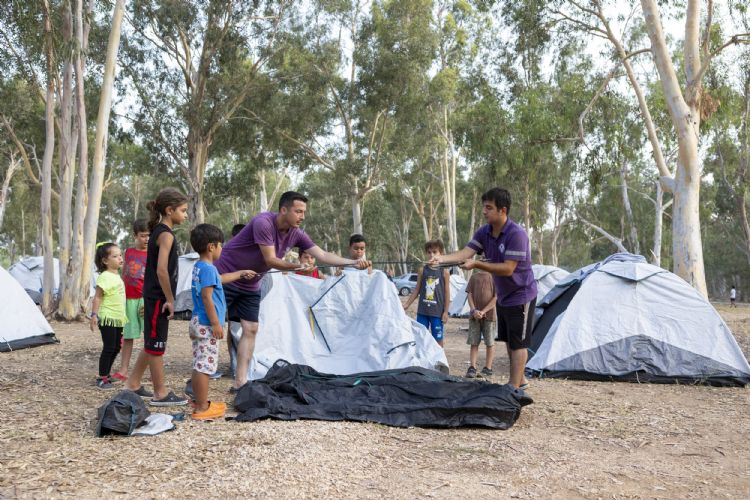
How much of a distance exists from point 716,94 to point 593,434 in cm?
1185

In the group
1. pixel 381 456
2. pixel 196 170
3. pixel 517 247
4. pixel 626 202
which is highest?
pixel 626 202

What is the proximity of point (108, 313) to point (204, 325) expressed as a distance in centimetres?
160

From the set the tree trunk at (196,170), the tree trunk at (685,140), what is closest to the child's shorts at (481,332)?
the tree trunk at (685,140)

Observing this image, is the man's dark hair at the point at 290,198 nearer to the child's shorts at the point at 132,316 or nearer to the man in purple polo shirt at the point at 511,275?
the man in purple polo shirt at the point at 511,275

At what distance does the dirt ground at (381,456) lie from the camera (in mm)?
3027

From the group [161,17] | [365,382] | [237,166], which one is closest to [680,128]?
[365,382]

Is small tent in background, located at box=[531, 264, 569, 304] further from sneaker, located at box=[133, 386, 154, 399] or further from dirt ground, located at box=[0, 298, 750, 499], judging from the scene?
sneaker, located at box=[133, 386, 154, 399]

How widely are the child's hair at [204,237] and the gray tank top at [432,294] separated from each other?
2976 mm

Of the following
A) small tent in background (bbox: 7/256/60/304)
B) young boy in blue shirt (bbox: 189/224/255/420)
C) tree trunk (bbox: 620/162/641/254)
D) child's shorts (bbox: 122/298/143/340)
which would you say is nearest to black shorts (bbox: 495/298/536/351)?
young boy in blue shirt (bbox: 189/224/255/420)

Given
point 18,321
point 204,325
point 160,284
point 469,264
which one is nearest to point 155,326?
point 160,284

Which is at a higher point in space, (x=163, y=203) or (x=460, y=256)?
(x=163, y=203)

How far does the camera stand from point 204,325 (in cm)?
427

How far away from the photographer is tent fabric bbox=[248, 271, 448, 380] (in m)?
5.96

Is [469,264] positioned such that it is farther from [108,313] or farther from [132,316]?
[108,313]
